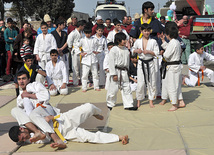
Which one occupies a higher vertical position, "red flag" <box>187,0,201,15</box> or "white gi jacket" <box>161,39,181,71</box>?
"red flag" <box>187,0,201,15</box>

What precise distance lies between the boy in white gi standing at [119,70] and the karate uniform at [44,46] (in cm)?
286

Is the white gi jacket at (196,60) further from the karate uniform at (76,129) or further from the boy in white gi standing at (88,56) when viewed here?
the karate uniform at (76,129)

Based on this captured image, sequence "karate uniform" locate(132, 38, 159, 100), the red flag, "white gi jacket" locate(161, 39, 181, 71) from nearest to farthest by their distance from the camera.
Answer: "white gi jacket" locate(161, 39, 181, 71), "karate uniform" locate(132, 38, 159, 100), the red flag

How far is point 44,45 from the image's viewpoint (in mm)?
8070

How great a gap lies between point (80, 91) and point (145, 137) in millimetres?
3703

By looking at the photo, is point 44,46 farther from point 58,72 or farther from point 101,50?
point 101,50

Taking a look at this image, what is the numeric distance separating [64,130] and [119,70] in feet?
6.76

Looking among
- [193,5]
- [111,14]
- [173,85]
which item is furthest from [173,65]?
[193,5]

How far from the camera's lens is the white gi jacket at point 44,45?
8.06 metres

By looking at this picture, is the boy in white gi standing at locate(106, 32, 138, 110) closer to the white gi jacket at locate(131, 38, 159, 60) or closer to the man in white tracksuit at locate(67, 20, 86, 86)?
the white gi jacket at locate(131, 38, 159, 60)

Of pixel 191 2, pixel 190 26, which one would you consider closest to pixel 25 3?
pixel 191 2

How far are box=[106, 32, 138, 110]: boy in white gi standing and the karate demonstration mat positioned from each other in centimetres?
23

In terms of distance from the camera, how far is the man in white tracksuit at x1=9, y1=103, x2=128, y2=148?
12.7ft

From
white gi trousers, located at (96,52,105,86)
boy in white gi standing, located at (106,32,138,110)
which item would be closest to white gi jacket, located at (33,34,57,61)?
white gi trousers, located at (96,52,105,86)
